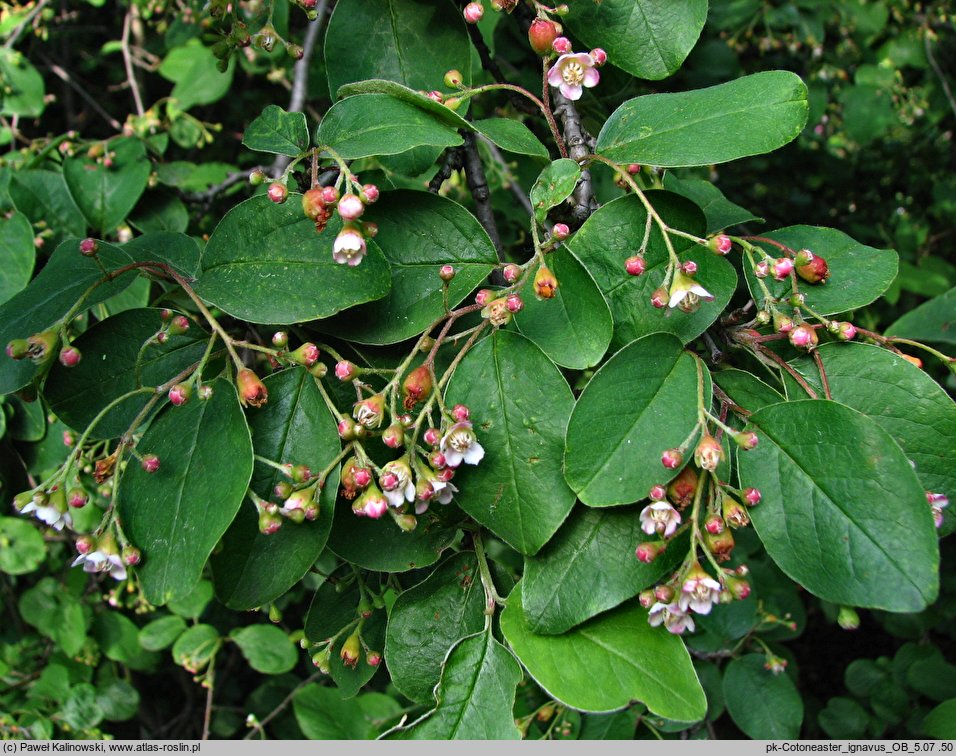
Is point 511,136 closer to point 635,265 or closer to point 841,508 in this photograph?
point 635,265

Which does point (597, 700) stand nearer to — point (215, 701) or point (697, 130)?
point (697, 130)

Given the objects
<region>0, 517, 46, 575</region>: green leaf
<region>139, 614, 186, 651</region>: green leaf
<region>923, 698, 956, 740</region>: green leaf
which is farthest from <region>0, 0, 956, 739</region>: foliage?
<region>139, 614, 186, 651</region>: green leaf

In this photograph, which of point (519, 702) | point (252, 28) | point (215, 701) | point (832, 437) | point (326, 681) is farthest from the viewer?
point (215, 701)

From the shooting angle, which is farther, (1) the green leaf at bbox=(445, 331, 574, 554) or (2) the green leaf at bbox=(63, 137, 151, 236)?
(2) the green leaf at bbox=(63, 137, 151, 236)

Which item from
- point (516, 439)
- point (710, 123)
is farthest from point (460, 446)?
point (710, 123)

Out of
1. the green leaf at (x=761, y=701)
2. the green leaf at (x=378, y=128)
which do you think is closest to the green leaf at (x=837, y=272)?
the green leaf at (x=378, y=128)

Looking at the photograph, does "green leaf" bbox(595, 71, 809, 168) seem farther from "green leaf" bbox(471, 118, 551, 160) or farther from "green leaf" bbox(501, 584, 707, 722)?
"green leaf" bbox(501, 584, 707, 722)

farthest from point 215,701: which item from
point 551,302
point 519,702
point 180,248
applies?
point 551,302
